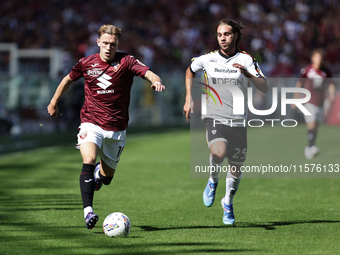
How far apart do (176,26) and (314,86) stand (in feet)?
51.4

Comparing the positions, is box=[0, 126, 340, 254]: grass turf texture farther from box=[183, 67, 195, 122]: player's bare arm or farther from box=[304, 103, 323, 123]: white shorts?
box=[183, 67, 195, 122]: player's bare arm

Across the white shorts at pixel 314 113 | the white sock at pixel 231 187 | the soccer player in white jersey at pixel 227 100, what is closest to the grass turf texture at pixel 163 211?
the white sock at pixel 231 187

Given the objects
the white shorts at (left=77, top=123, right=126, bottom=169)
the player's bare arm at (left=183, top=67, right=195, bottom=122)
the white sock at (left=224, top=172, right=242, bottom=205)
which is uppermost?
the player's bare arm at (left=183, top=67, right=195, bottom=122)

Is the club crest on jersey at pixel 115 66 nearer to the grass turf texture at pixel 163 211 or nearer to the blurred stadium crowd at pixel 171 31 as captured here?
the grass turf texture at pixel 163 211

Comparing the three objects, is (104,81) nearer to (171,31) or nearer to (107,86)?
(107,86)

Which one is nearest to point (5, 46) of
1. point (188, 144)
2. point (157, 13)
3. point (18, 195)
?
point (157, 13)

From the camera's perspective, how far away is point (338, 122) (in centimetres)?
2341

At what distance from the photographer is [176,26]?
97.2ft

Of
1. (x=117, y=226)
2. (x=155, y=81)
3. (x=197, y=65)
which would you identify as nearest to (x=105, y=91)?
(x=155, y=81)

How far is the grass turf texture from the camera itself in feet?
18.7

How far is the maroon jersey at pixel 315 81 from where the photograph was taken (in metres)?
14.5

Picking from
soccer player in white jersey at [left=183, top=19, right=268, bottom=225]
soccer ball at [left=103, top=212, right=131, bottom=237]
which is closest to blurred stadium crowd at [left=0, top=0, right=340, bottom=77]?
soccer player in white jersey at [left=183, top=19, right=268, bottom=225]

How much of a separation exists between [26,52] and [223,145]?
20.4 meters

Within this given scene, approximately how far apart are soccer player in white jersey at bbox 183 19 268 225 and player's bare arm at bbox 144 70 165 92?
56cm
